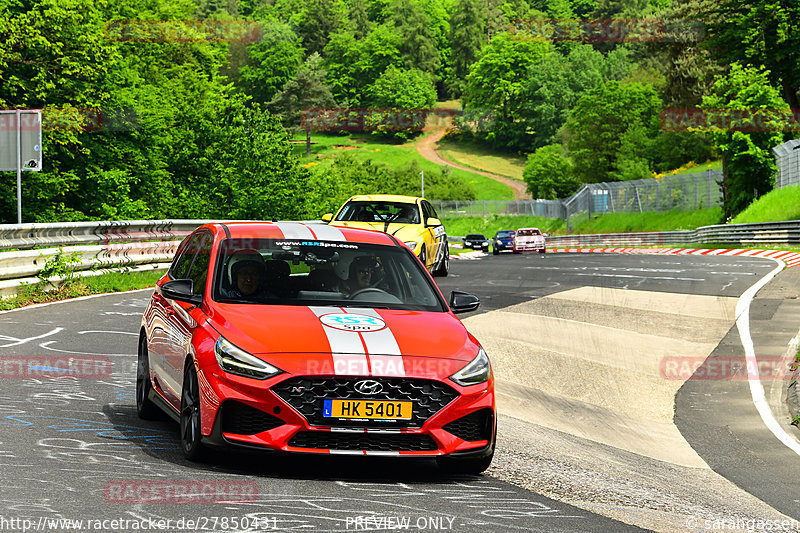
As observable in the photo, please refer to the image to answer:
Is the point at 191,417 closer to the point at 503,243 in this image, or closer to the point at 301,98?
the point at 503,243

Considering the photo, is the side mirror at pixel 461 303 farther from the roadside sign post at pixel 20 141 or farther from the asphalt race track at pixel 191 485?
the roadside sign post at pixel 20 141

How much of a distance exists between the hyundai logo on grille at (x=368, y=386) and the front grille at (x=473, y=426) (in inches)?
19.4

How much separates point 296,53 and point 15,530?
198 meters

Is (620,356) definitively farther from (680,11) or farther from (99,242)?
(680,11)

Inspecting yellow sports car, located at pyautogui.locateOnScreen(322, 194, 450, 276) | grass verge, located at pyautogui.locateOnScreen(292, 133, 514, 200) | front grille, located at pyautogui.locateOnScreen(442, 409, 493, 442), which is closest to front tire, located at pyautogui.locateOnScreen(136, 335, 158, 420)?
front grille, located at pyautogui.locateOnScreen(442, 409, 493, 442)

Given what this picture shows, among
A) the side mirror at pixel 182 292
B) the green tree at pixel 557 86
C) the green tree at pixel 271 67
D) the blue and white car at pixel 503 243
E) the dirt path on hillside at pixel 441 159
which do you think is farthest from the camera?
the green tree at pixel 271 67

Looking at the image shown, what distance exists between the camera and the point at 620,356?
51.5 feet

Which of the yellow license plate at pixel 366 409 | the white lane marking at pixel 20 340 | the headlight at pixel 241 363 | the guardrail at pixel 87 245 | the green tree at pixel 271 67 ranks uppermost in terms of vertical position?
the green tree at pixel 271 67

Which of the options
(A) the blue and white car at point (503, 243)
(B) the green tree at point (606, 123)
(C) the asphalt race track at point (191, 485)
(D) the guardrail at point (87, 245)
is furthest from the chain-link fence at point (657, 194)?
(C) the asphalt race track at point (191, 485)

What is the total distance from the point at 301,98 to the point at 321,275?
167846mm

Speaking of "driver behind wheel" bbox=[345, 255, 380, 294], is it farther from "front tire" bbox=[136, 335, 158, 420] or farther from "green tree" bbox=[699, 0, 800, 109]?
"green tree" bbox=[699, 0, 800, 109]

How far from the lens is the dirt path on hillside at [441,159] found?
6053 inches

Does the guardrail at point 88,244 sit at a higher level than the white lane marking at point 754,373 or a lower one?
higher

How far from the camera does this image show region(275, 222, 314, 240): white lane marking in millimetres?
8219
